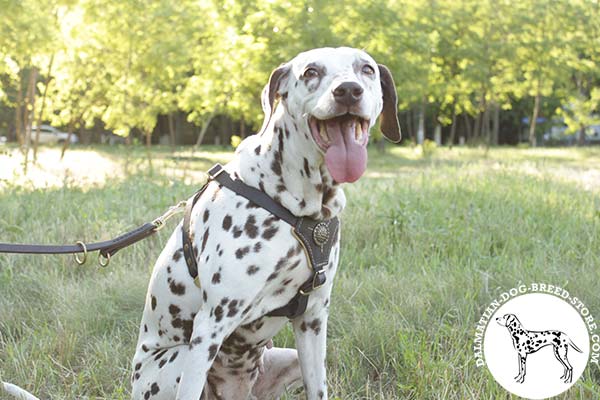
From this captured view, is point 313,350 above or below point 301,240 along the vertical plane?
below

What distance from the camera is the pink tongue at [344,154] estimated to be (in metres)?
2.50

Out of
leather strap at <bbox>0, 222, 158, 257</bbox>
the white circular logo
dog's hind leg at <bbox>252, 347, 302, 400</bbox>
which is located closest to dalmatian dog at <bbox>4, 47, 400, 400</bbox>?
dog's hind leg at <bbox>252, 347, 302, 400</bbox>

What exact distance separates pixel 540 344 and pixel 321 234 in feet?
5.25

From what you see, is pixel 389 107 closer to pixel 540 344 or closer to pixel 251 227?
pixel 251 227

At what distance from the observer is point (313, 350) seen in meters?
2.93

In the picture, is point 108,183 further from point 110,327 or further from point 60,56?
point 60,56

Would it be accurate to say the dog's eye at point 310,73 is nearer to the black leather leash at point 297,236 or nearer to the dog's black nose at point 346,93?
the dog's black nose at point 346,93

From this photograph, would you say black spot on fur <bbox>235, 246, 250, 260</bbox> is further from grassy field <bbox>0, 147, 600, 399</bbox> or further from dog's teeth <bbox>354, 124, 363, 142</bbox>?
grassy field <bbox>0, 147, 600, 399</bbox>

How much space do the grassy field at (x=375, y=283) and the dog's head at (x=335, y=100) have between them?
1373 millimetres

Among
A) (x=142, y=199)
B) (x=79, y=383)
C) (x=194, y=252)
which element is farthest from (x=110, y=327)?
(x=142, y=199)

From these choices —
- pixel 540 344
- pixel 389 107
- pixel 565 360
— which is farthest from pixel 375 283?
pixel 389 107

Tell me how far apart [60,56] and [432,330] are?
1526 cm

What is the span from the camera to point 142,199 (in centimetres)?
768

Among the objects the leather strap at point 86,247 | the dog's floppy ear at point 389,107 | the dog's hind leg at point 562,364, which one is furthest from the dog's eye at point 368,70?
the dog's hind leg at point 562,364
